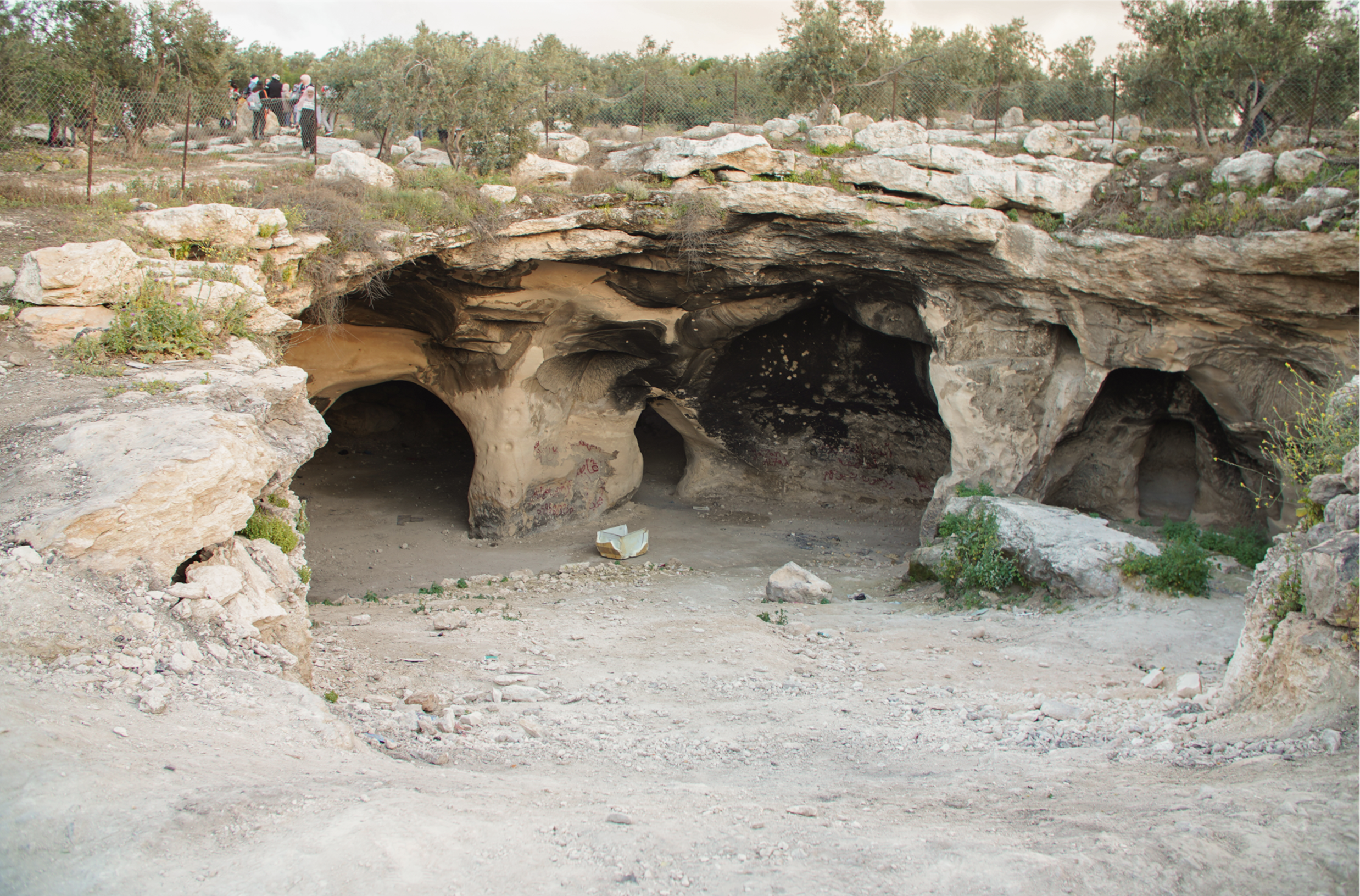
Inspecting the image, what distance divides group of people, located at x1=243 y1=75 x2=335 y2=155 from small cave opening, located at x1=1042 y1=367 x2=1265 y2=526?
11249 millimetres

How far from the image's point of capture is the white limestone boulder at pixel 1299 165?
30.9 ft

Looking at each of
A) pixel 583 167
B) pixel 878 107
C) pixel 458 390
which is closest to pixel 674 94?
pixel 878 107

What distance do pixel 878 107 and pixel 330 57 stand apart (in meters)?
19.6

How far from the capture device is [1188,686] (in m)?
5.25

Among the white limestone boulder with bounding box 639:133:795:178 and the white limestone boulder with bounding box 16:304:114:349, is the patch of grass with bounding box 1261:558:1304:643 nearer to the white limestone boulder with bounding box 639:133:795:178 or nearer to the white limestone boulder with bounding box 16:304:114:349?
the white limestone boulder with bounding box 639:133:795:178

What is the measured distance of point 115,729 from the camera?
3506mm

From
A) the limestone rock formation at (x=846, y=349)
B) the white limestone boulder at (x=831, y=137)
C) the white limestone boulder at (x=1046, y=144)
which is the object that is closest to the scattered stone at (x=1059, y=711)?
the limestone rock formation at (x=846, y=349)

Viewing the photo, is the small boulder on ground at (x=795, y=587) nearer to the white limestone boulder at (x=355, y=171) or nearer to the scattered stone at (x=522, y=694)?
the scattered stone at (x=522, y=694)

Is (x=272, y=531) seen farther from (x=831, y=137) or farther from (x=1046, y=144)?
(x=1046, y=144)

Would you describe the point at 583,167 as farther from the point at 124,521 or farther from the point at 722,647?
the point at 124,521

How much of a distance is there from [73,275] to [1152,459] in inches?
506

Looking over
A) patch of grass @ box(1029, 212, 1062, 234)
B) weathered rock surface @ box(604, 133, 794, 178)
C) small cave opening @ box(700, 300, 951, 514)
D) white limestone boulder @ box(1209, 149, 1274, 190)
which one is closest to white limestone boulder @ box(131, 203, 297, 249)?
weathered rock surface @ box(604, 133, 794, 178)

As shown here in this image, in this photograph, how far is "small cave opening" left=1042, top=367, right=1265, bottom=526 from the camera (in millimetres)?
11484

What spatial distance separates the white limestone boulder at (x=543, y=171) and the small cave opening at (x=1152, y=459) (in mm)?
7503
